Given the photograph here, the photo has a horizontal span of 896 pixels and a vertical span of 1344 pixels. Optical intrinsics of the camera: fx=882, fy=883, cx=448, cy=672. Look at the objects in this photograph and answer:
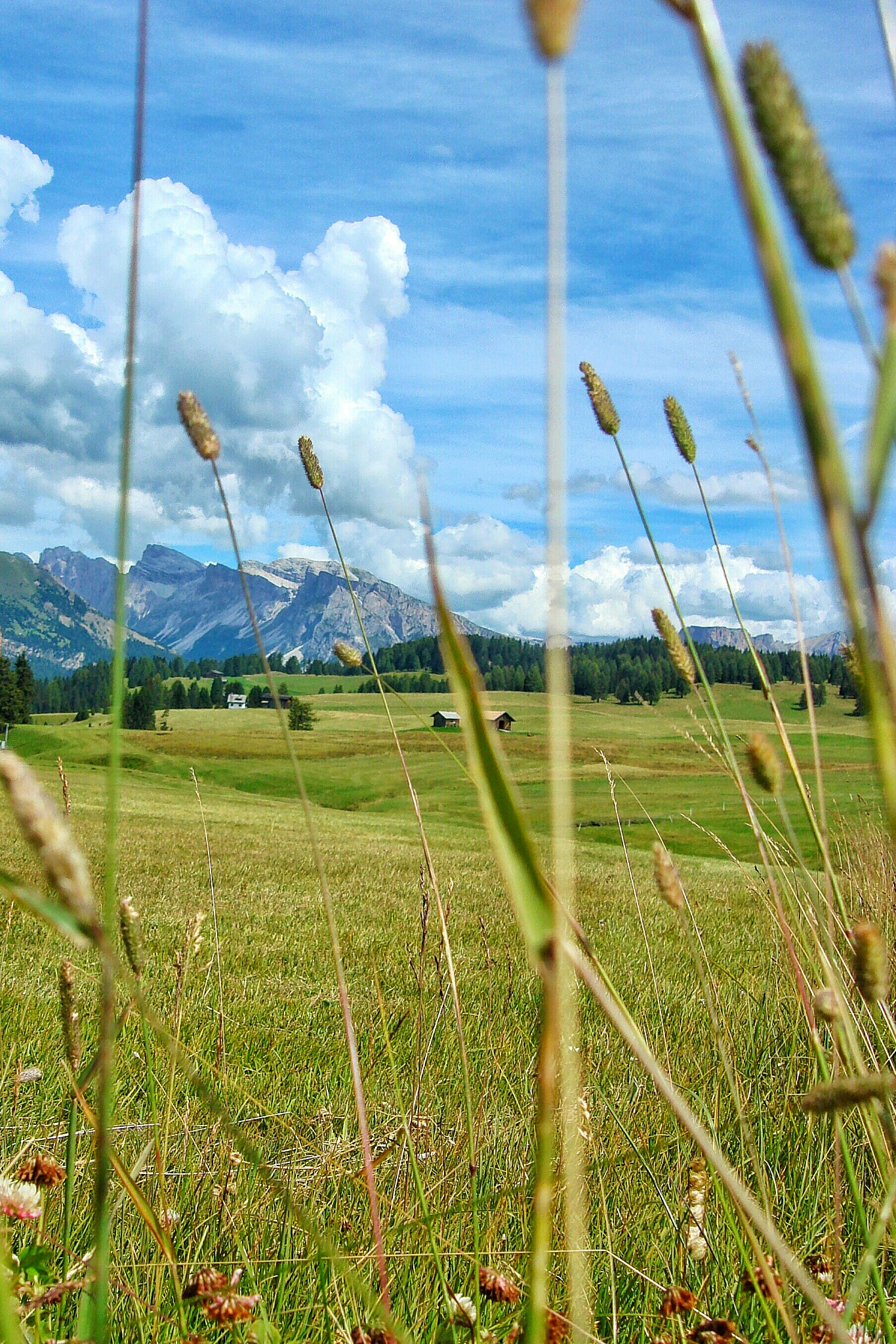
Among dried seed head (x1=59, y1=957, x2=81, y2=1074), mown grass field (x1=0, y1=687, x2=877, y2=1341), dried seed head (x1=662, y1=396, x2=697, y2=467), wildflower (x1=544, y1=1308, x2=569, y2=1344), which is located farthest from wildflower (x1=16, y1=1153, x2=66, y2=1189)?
dried seed head (x1=662, y1=396, x2=697, y2=467)

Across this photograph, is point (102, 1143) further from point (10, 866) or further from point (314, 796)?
point (314, 796)

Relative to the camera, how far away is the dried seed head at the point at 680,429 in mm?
1572

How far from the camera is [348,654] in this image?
1614mm

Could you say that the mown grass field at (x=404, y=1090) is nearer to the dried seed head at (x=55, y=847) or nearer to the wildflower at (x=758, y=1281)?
the wildflower at (x=758, y=1281)

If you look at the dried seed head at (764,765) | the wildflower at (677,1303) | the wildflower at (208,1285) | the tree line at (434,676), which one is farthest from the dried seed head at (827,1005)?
the tree line at (434,676)

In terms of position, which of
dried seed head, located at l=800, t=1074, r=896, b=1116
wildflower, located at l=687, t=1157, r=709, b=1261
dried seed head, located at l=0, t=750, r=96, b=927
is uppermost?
dried seed head, located at l=0, t=750, r=96, b=927

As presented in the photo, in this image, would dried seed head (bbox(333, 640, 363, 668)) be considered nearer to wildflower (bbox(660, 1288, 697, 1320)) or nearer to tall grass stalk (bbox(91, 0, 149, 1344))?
tall grass stalk (bbox(91, 0, 149, 1344))

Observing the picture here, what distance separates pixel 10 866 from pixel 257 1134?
9436mm

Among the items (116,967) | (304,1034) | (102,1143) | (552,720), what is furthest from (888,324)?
(304,1034)

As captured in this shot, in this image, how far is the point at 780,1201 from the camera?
82.7 inches

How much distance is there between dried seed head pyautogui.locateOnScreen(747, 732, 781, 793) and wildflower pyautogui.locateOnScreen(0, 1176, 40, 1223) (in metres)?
1.34

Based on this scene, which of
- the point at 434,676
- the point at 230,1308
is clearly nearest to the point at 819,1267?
the point at 230,1308

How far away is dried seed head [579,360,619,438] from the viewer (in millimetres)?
1386

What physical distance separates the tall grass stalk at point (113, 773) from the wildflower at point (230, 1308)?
Answer: 0.63 metres
